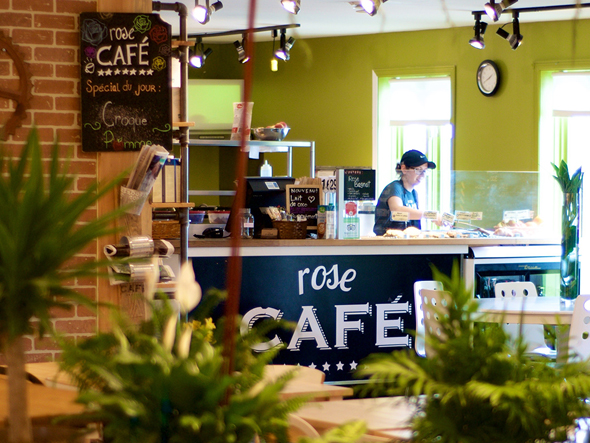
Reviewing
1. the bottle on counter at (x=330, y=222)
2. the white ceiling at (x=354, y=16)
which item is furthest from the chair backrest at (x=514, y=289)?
the white ceiling at (x=354, y=16)

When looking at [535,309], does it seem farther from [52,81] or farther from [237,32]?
[237,32]

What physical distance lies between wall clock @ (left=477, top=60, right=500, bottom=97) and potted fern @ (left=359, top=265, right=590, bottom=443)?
6.79 metres

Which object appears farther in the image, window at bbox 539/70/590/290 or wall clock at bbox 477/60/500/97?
wall clock at bbox 477/60/500/97

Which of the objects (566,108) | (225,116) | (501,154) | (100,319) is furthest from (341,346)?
(225,116)

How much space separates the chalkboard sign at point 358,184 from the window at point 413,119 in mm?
2831

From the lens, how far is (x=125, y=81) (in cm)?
307

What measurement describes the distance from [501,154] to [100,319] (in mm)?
5383

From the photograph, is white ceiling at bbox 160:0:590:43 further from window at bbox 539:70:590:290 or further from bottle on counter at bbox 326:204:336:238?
bottle on counter at bbox 326:204:336:238

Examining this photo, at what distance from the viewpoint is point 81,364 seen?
2.96 feet

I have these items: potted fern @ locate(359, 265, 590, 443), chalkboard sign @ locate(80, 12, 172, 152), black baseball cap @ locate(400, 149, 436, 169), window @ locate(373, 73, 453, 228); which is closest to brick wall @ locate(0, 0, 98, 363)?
chalkboard sign @ locate(80, 12, 172, 152)

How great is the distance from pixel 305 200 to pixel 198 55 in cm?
363

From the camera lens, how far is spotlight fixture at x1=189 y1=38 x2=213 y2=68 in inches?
299

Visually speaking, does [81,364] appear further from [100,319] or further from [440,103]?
[440,103]

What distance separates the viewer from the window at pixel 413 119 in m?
7.79
